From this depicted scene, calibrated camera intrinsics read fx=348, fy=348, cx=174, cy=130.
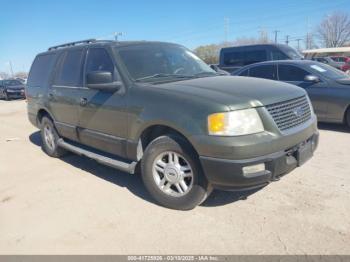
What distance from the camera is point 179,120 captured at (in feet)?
11.8

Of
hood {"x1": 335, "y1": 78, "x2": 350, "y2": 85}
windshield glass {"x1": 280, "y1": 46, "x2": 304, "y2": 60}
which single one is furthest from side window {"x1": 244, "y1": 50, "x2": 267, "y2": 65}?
hood {"x1": 335, "y1": 78, "x2": 350, "y2": 85}

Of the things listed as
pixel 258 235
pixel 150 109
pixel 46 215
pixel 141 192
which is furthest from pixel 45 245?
pixel 258 235

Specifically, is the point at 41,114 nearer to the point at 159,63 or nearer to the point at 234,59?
the point at 159,63

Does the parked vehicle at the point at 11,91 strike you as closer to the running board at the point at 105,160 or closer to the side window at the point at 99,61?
the running board at the point at 105,160

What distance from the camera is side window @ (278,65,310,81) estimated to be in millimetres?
8057

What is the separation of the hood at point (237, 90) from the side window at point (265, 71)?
4502 mm

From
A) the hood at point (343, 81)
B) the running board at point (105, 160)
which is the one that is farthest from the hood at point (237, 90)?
the hood at point (343, 81)

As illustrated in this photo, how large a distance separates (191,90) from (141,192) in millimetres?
1601

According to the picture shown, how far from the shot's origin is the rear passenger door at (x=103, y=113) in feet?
14.3

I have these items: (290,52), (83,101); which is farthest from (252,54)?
(83,101)

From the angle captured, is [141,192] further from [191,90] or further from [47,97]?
[47,97]

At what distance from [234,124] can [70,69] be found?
3297mm

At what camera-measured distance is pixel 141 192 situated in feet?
15.0

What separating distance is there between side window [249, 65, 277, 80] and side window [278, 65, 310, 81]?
0.51 feet
